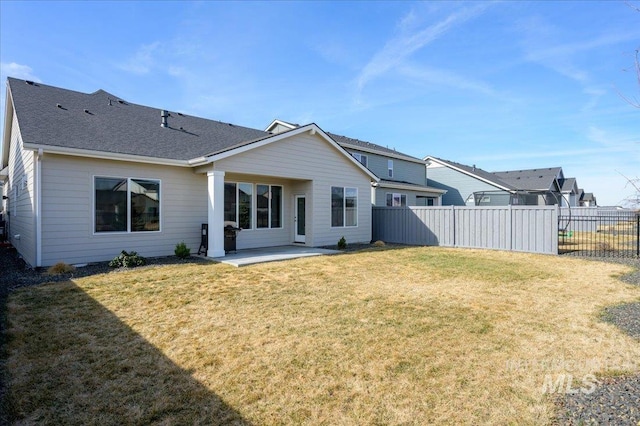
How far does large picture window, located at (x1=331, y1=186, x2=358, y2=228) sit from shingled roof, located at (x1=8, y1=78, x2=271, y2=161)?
4.41 meters

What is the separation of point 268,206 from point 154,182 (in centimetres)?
428

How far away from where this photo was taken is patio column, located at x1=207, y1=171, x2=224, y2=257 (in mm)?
10164

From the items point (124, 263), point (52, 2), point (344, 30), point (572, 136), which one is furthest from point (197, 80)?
point (572, 136)

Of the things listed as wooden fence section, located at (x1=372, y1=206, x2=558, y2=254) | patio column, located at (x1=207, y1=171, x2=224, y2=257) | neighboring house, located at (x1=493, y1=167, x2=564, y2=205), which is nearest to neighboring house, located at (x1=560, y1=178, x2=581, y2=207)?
neighboring house, located at (x1=493, y1=167, x2=564, y2=205)

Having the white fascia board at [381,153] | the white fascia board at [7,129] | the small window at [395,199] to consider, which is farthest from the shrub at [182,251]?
the small window at [395,199]

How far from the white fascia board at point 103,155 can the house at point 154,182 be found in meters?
0.02

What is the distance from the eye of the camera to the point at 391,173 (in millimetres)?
22922

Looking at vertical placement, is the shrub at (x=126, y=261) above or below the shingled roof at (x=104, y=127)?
below

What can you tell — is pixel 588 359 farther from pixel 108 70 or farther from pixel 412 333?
pixel 108 70

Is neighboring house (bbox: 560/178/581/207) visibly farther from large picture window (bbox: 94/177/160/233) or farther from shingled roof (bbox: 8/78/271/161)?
large picture window (bbox: 94/177/160/233)

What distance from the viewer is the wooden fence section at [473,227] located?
12.0 meters

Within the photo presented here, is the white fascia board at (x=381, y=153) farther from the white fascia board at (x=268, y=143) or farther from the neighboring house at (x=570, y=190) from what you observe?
the neighboring house at (x=570, y=190)

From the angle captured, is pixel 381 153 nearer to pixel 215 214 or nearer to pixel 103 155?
pixel 215 214

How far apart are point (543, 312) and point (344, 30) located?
11.2 m
